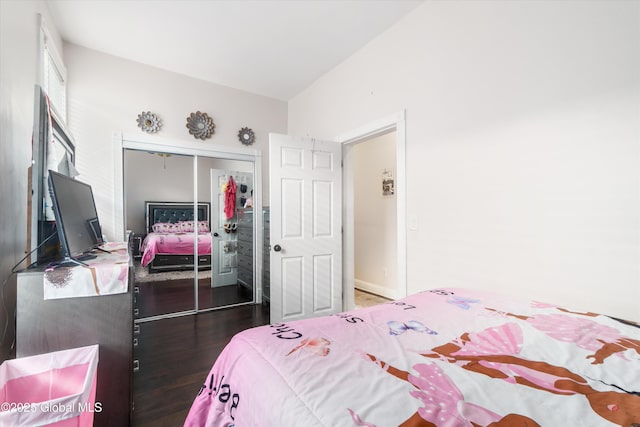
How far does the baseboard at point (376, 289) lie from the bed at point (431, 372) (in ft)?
9.21

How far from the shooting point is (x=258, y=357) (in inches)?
34.9

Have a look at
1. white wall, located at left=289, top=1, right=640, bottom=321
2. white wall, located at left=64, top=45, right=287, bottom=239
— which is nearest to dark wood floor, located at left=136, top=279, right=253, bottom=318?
white wall, located at left=64, top=45, right=287, bottom=239

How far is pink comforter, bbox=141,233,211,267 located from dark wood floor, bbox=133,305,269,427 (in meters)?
0.77

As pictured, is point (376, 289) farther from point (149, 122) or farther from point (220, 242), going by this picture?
point (149, 122)

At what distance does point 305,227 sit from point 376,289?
184 centimetres

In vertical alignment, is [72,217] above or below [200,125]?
below

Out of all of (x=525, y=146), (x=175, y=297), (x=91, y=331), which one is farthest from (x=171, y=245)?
(x=525, y=146)

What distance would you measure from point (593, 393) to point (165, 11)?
10.9 feet

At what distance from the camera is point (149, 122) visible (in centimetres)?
318

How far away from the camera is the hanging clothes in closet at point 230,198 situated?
12.0 feet

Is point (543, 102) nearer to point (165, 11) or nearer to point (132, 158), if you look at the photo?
point (165, 11)

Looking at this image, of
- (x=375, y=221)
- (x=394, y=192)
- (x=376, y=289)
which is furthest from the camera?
(x=375, y=221)

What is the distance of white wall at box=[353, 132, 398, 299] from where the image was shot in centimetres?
405

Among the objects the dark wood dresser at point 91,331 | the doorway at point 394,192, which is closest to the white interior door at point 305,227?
the doorway at point 394,192
